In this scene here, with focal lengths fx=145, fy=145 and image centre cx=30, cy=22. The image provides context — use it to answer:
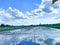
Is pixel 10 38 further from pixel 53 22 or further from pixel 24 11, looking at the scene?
pixel 53 22

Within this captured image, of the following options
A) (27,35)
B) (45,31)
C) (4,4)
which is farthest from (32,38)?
(4,4)

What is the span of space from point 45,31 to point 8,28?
64 centimetres

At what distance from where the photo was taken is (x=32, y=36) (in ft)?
7.94

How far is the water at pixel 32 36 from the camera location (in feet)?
7.83

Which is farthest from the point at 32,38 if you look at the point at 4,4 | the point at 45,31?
the point at 4,4

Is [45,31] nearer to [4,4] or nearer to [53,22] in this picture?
[53,22]

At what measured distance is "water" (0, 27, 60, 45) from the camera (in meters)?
2.39

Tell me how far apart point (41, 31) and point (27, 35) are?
245mm

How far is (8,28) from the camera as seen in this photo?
251cm

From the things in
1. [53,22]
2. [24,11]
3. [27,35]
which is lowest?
[27,35]

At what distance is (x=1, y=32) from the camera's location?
2.51 m

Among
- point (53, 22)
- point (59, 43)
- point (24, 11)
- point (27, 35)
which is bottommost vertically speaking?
point (59, 43)

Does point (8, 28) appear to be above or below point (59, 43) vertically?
above

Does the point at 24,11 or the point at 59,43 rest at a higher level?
the point at 24,11
